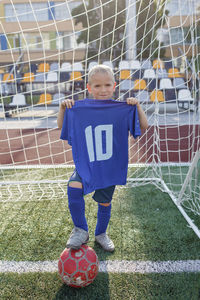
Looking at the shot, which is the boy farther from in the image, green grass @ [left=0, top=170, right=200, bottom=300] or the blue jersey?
green grass @ [left=0, top=170, right=200, bottom=300]

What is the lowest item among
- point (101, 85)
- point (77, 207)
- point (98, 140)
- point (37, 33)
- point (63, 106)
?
point (77, 207)

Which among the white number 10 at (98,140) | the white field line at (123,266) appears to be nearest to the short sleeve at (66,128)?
the white number 10 at (98,140)

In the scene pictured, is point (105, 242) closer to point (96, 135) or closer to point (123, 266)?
point (123, 266)

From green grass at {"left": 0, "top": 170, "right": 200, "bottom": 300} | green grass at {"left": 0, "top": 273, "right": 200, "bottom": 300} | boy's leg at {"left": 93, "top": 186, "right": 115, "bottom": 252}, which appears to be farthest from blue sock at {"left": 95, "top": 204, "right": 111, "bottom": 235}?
green grass at {"left": 0, "top": 273, "right": 200, "bottom": 300}

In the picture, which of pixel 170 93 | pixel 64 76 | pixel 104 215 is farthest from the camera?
pixel 64 76

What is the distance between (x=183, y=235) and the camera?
220cm

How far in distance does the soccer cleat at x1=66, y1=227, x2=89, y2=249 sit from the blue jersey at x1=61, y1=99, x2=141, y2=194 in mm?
287

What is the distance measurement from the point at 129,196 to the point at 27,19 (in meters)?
19.4

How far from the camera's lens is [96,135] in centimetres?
187

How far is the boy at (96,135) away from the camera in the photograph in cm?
182

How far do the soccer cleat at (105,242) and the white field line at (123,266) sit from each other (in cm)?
12

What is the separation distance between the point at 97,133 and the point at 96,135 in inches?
0.6

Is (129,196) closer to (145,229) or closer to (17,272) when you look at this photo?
(145,229)

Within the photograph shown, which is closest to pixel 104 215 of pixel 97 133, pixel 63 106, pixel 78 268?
pixel 78 268
